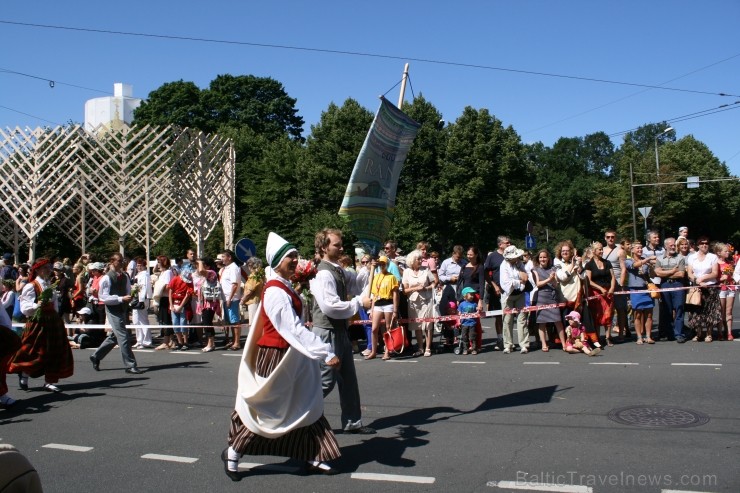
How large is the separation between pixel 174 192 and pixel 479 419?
23127 mm

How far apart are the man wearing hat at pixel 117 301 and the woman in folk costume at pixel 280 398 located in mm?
5441

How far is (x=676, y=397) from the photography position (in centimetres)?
760

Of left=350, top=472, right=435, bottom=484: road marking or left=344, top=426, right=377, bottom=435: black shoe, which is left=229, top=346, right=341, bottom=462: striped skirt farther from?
left=344, top=426, right=377, bottom=435: black shoe

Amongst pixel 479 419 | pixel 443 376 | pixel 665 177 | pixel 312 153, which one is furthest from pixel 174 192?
pixel 665 177

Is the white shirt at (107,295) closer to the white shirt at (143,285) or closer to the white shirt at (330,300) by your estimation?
the white shirt at (143,285)

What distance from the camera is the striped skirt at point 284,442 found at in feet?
17.9

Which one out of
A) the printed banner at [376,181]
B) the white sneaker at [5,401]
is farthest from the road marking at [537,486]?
the white sneaker at [5,401]

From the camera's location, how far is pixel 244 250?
50.7 ft

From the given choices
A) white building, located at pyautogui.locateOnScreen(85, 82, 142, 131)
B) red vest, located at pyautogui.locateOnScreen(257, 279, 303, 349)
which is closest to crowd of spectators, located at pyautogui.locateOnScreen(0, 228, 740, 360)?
red vest, located at pyautogui.locateOnScreen(257, 279, 303, 349)

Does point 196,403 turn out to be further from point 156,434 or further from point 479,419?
point 479,419

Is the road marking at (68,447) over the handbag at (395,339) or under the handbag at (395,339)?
under

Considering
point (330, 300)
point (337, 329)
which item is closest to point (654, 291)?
point (337, 329)

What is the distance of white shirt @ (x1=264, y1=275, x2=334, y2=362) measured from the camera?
5.28 metres

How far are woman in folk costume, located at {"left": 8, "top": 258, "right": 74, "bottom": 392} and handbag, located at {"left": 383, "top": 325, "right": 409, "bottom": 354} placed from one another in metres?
4.85
